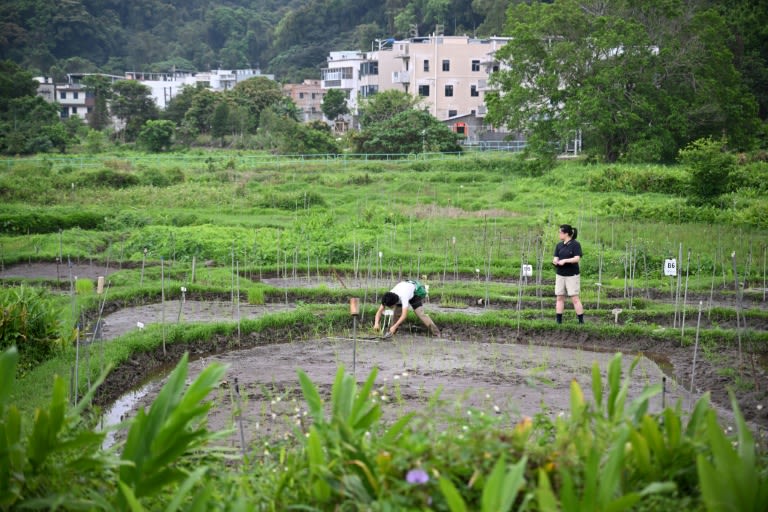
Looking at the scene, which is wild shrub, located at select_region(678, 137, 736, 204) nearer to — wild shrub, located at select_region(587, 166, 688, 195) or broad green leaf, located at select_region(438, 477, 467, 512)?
wild shrub, located at select_region(587, 166, 688, 195)

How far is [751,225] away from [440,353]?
12.7 meters

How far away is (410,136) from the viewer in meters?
46.0

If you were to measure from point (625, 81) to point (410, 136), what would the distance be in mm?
14272

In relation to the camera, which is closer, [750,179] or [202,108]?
[750,179]

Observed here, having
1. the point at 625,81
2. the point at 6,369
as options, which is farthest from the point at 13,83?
the point at 6,369

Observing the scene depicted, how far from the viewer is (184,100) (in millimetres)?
63688

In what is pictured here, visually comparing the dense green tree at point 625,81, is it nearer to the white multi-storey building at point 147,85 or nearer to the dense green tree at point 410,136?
the dense green tree at point 410,136

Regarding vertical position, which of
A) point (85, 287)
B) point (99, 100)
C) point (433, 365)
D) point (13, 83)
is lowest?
point (433, 365)

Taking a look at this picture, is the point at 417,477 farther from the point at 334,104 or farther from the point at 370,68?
the point at 370,68

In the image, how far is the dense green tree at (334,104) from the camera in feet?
214

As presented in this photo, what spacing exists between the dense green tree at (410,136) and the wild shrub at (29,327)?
35.1 m

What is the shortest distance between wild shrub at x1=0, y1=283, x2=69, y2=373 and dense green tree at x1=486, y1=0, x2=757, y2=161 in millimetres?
25376

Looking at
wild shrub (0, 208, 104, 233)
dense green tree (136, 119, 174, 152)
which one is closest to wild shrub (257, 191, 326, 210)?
wild shrub (0, 208, 104, 233)

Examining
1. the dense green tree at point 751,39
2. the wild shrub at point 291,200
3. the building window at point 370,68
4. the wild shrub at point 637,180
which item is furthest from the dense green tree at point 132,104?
the wild shrub at point 637,180
